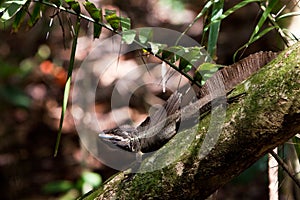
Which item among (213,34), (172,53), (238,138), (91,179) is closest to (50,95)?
(91,179)

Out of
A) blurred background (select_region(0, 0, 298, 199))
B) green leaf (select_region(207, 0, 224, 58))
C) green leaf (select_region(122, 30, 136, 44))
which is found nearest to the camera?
green leaf (select_region(122, 30, 136, 44))

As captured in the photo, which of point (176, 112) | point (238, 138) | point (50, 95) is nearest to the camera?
point (238, 138)

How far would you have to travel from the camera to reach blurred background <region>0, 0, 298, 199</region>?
162 inches

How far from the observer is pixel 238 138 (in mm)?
1329

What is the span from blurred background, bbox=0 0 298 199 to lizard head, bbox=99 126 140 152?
237 cm

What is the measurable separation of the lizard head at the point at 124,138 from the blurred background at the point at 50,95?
237 centimetres

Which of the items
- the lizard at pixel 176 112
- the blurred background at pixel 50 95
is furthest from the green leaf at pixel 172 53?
the blurred background at pixel 50 95

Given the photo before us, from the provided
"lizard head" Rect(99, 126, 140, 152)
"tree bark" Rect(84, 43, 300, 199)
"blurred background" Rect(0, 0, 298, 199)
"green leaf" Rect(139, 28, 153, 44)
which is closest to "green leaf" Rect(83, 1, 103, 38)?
"green leaf" Rect(139, 28, 153, 44)

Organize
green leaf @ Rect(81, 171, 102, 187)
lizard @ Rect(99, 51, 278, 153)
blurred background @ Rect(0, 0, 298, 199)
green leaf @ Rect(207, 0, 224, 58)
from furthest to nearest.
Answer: blurred background @ Rect(0, 0, 298, 199) < green leaf @ Rect(81, 171, 102, 187) < green leaf @ Rect(207, 0, 224, 58) < lizard @ Rect(99, 51, 278, 153)

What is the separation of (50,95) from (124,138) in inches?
109

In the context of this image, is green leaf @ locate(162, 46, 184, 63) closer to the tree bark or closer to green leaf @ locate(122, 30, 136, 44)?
green leaf @ locate(122, 30, 136, 44)

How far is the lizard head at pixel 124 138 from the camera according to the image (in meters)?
1.64

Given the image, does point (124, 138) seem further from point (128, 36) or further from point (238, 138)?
point (238, 138)

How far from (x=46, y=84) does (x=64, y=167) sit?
61cm
